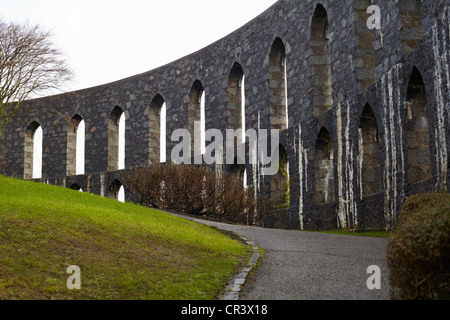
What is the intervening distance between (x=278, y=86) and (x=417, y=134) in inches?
310

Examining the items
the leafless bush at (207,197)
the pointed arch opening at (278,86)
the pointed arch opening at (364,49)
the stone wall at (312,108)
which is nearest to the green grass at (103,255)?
the stone wall at (312,108)

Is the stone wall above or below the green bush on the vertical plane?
above

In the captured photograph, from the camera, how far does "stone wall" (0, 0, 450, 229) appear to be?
10.4 m

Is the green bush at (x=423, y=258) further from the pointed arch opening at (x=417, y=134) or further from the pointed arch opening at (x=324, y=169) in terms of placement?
the pointed arch opening at (x=324, y=169)

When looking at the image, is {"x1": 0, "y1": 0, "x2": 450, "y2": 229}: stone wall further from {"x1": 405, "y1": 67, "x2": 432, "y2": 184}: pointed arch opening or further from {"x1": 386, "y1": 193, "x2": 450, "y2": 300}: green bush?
{"x1": 386, "y1": 193, "x2": 450, "y2": 300}: green bush

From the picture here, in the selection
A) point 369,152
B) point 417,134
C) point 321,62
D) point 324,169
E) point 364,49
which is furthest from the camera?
point 321,62

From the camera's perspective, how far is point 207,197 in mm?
16141

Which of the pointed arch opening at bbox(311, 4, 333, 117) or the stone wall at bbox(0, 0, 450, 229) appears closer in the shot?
the stone wall at bbox(0, 0, 450, 229)

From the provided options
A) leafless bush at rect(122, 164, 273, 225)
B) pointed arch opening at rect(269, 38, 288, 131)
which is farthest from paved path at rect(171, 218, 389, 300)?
pointed arch opening at rect(269, 38, 288, 131)

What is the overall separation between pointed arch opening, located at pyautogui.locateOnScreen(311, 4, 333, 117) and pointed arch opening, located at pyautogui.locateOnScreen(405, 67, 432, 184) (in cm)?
512

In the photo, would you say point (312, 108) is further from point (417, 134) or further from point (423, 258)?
point (423, 258)

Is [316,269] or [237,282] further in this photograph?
[316,269]

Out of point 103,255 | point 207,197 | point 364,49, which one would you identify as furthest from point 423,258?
point 207,197
